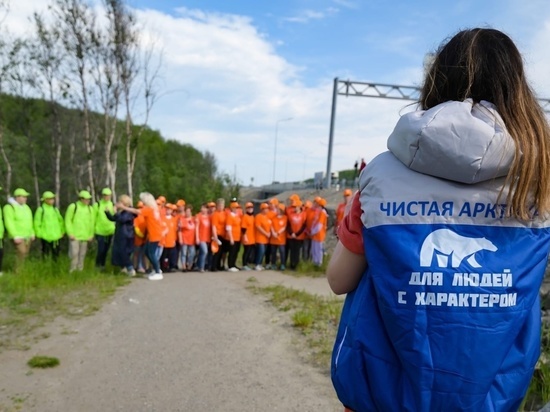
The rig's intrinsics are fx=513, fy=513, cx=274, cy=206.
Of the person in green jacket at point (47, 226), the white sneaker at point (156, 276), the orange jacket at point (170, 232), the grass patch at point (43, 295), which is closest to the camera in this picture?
the grass patch at point (43, 295)

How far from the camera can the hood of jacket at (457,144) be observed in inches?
54.3

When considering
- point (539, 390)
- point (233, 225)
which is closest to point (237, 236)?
point (233, 225)

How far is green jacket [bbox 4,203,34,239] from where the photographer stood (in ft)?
37.0

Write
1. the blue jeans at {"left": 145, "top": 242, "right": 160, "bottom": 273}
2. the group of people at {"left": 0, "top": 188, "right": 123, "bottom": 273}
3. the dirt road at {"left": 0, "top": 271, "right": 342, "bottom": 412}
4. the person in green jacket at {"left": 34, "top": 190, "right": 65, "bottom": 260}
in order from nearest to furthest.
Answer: the dirt road at {"left": 0, "top": 271, "right": 342, "bottom": 412}, the group of people at {"left": 0, "top": 188, "right": 123, "bottom": 273}, the blue jeans at {"left": 145, "top": 242, "right": 160, "bottom": 273}, the person in green jacket at {"left": 34, "top": 190, "right": 65, "bottom": 260}

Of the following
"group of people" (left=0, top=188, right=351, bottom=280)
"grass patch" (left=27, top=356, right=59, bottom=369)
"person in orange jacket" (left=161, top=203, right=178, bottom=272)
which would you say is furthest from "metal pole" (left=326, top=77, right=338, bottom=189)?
"grass patch" (left=27, top=356, right=59, bottom=369)

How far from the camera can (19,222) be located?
37.5 ft

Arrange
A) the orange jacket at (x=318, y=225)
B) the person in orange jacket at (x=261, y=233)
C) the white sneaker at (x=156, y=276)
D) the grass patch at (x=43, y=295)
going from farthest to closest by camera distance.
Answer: the person in orange jacket at (x=261, y=233) < the orange jacket at (x=318, y=225) < the white sneaker at (x=156, y=276) < the grass patch at (x=43, y=295)

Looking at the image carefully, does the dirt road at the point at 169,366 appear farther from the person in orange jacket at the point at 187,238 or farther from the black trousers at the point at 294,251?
the black trousers at the point at 294,251

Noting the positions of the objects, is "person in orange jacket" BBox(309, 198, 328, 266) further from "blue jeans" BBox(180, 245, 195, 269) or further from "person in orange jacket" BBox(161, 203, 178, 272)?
"person in orange jacket" BBox(161, 203, 178, 272)

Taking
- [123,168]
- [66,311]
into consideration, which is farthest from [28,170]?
[66,311]

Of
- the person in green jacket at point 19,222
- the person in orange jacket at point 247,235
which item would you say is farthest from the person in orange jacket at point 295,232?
the person in green jacket at point 19,222

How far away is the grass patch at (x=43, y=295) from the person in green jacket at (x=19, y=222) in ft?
1.44

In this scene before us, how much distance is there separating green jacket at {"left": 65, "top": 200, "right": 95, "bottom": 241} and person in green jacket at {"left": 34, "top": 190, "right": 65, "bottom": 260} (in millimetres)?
565

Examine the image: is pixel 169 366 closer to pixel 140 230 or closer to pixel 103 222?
pixel 140 230
